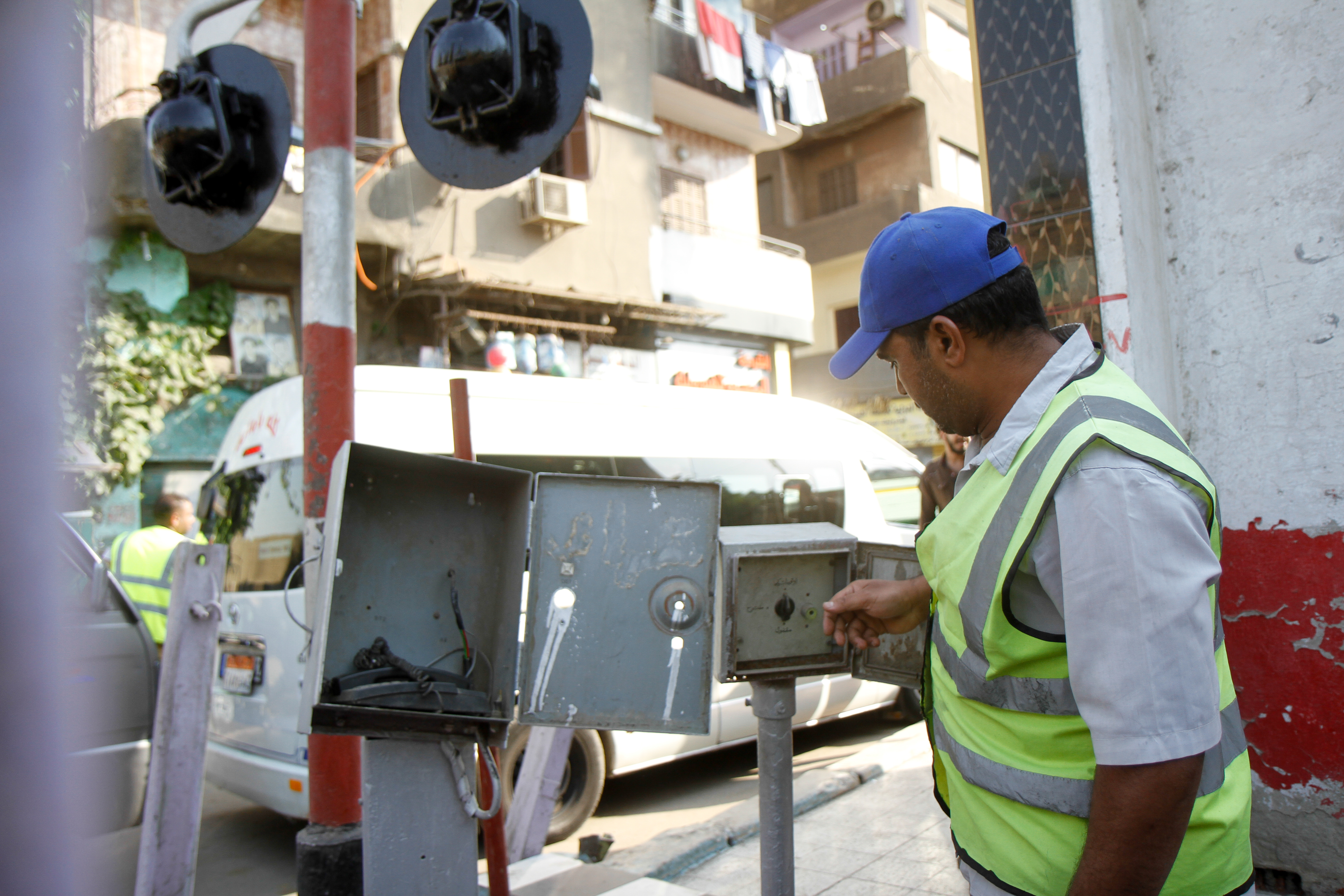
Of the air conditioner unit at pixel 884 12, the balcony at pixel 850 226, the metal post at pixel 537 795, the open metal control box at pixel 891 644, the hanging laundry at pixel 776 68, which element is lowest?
the metal post at pixel 537 795

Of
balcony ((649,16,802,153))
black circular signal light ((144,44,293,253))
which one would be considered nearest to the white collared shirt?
black circular signal light ((144,44,293,253))

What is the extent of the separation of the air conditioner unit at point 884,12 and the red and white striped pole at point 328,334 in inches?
840

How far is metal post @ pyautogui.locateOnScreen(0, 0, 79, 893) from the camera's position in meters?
0.59

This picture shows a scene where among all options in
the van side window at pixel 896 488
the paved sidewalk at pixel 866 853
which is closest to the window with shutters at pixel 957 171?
the van side window at pixel 896 488

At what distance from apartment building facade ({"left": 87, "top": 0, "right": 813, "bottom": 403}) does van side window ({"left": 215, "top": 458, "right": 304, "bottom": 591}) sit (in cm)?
491

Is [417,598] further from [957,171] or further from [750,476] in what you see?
[957,171]

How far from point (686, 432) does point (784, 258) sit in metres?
11.5

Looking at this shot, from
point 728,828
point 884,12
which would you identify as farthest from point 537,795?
point 884,12

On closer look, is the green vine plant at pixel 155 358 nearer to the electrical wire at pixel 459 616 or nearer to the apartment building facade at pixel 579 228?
the apartment building facade at pixel 579 228

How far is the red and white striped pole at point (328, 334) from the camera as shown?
3.02m

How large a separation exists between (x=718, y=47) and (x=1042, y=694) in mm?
15153

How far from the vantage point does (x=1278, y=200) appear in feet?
8.62

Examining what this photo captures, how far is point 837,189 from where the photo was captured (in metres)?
22.3

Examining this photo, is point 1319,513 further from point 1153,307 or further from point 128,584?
point 128,584
